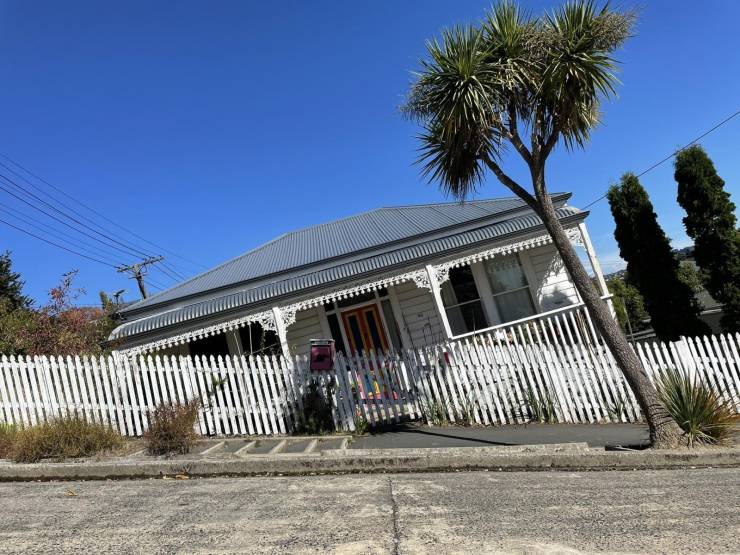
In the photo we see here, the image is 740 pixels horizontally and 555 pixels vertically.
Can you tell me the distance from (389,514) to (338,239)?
1263 centimetres

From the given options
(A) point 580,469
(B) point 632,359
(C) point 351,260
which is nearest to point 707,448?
(B) point 632,359

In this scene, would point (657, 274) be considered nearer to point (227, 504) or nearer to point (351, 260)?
point (351, 260)

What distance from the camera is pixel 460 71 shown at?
6.61 metres

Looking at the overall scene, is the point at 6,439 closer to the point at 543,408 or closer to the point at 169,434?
the point at 169,434

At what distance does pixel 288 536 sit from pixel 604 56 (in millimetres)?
6778

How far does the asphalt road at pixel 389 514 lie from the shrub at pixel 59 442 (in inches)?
30.8

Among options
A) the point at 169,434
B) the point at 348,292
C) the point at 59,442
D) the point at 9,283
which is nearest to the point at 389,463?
the point at 169,434

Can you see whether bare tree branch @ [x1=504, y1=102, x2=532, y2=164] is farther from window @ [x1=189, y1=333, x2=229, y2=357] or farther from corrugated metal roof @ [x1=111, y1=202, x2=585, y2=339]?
window @ [x1=189, y1=333, x2=229, y2=357]

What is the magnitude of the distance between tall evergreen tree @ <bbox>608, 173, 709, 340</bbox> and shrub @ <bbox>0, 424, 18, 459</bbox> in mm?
15245

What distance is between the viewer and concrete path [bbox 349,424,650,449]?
23.8 feet

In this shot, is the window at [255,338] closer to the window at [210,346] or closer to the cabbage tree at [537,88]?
the window at [210,346]

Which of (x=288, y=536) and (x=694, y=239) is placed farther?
(x=694, y=239)

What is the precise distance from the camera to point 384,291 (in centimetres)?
1430

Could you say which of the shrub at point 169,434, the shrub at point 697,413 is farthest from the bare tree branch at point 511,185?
the shrub at point 169,434
